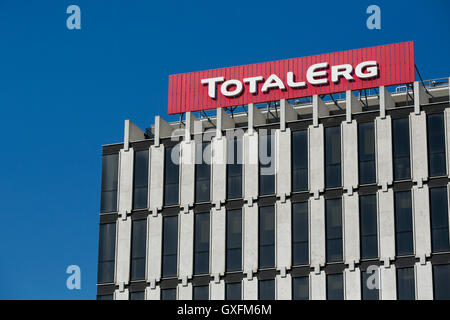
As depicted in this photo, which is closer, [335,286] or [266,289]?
[335,286]

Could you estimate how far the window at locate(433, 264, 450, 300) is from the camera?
249 feet

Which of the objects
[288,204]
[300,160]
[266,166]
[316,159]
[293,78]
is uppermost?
[293,78]

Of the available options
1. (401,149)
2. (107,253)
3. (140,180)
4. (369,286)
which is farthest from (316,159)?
(107,253)

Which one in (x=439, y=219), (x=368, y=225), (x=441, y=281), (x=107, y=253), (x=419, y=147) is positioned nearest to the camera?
(x=441, y=281)

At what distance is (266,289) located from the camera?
81.0m

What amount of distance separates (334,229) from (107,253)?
19.4 meters

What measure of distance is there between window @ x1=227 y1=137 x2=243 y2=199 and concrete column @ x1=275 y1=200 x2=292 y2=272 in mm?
4069

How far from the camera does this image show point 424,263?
7712cm

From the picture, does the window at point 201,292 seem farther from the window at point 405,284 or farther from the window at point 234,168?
the window at point 405,284

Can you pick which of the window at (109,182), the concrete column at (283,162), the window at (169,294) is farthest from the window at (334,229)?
the window at (109,182)

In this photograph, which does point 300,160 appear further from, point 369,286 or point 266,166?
point 369,286

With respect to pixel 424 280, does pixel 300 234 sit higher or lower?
higher

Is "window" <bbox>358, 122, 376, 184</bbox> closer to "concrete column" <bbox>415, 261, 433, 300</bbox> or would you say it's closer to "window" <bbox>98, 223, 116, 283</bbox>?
"concrete column" <bbox>415, 261, 433, 300</bbox>

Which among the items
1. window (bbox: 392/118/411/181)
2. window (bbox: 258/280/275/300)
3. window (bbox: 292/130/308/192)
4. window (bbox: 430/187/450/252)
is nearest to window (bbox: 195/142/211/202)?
window (bbox: 292/130/308/192)
